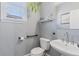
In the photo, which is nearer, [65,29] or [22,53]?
[65,29]

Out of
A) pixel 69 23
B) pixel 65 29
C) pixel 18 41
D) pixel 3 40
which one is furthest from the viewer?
pixel 18 41

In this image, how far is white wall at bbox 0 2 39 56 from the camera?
2.12m

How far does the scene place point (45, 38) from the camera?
95.1 inches

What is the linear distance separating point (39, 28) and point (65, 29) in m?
0.78

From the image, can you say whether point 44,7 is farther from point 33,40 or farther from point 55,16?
point 33,40

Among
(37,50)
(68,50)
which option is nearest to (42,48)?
(37,50)

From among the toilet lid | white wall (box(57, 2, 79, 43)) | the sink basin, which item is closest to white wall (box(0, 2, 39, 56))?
the toilet lid

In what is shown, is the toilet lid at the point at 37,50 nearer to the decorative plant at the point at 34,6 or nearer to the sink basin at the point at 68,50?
the sink basin at the point at 68,50

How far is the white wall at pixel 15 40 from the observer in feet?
6.95

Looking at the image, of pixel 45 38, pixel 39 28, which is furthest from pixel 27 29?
pixel 45 38

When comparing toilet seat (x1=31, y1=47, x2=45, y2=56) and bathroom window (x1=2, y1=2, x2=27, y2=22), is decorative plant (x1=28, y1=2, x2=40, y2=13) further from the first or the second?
toilet seat (x1=31, y1=47, x2=45, y2=56)

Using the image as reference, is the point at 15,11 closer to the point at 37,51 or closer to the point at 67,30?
the point at 37,51

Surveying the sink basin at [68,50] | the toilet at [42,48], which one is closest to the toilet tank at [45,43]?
the toilet at [42,48]

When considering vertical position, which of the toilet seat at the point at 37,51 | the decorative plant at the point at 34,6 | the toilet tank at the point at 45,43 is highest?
the decorative plant at the point at 34,6
